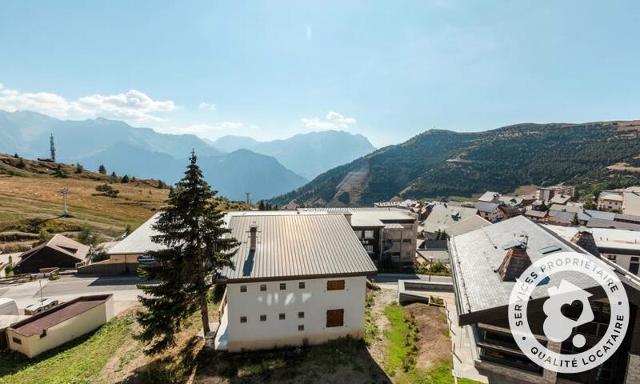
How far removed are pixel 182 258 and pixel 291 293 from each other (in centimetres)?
862

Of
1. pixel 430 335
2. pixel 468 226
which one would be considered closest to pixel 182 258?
pixel 430 335

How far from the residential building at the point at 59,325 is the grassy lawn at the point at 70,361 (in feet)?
2.25

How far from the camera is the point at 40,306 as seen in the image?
32312 millimetres

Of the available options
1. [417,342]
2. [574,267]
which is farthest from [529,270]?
[417,342]

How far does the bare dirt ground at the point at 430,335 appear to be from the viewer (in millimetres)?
23562

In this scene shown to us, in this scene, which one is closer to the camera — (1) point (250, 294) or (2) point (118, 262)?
(1) point (250, 294)

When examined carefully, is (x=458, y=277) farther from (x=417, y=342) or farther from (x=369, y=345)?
(x=369, y=345)

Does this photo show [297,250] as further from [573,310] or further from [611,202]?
[611,202]

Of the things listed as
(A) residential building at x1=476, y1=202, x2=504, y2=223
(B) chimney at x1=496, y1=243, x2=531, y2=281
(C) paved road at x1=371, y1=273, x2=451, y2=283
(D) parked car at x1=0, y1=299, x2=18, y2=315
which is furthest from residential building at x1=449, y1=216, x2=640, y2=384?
(A) residential building at x1=476, y1=202, x2=504, y2=223

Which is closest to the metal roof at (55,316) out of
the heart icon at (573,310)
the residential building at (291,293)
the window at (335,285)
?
the residential building at (291,293)

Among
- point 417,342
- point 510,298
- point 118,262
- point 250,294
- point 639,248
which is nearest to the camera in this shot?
point 510,298

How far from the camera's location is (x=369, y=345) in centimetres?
2631

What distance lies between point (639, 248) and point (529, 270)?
45.2 metres

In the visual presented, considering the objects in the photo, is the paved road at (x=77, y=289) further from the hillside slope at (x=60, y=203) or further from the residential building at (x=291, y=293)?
the hillside slope at (x=60, y=203)
